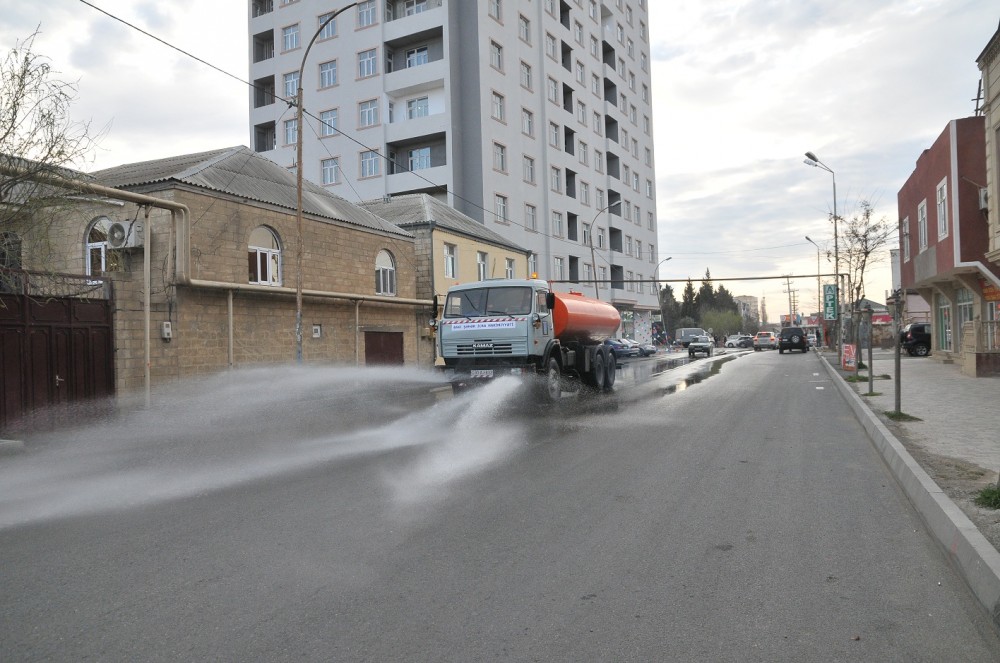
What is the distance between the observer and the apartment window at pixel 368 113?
42.9 metres

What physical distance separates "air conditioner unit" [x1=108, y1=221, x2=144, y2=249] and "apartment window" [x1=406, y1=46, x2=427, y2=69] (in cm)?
2901

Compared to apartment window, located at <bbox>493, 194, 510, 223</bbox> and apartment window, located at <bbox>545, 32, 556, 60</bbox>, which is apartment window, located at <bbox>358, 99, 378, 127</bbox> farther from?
apartment window, located at <bbox>545, 32, 556, 60</bbox>

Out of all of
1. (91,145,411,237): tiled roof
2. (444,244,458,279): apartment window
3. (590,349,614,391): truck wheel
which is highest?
(91,145,411,237): tiled roof

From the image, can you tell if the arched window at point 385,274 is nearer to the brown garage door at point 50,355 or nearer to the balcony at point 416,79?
the brown garage door at point 50,355

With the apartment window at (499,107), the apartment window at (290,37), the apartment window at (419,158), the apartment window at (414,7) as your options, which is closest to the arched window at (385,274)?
the apartment window at (419,158)

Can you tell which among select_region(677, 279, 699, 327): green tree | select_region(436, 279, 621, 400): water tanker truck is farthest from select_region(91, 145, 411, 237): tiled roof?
select_region(677, 279, 699, 327): green tree

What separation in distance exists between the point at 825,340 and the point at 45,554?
213 feet

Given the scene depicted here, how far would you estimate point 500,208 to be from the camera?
42.8 m

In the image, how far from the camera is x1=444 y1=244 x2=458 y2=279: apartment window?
97.8ft

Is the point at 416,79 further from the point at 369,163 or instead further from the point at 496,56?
the point at 369,163

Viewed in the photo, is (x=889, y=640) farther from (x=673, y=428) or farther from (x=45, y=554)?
(x=673, y=428)

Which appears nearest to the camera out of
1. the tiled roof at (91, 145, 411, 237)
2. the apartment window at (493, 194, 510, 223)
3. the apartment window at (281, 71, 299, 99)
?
the tiled roof at (91, 145, 411, 237)

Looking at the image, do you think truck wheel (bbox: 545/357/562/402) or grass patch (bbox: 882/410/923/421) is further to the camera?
truck wheel (bbox: 545/357/562/402)

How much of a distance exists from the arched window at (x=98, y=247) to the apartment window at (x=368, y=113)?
27.0 metres
